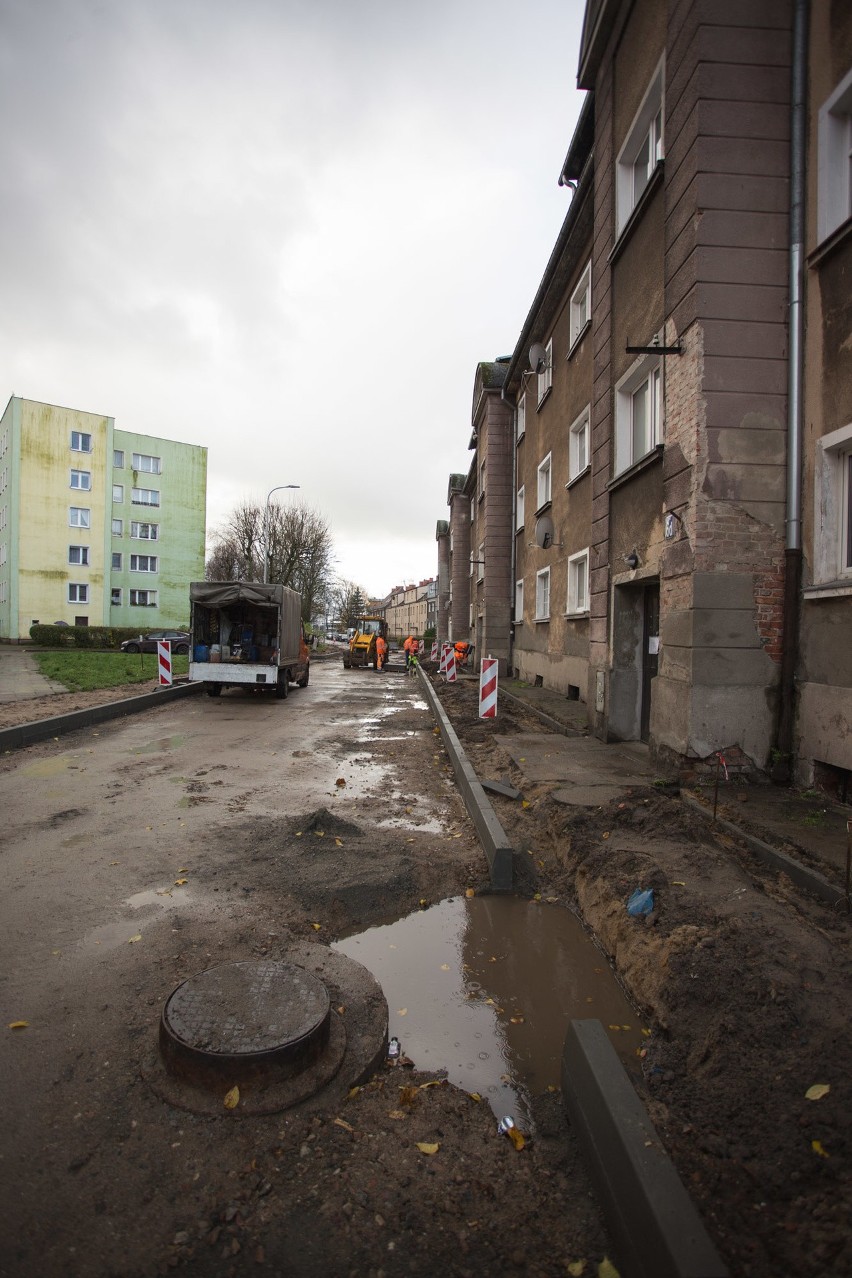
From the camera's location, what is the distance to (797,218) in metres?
6.48

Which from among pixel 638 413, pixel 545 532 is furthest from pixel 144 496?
pixel 638 413

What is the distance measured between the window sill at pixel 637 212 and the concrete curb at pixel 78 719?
35.1 ft

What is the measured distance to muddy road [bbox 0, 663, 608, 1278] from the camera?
197 cm

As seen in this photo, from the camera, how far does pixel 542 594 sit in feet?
56.0

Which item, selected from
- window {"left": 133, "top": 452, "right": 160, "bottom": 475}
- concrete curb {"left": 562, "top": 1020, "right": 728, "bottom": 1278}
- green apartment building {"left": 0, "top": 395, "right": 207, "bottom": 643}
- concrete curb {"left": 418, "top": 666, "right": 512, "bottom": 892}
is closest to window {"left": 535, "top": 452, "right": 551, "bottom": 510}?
concrete curb {"left": 418, "top": 666, "right": 512, "bottom": 892}

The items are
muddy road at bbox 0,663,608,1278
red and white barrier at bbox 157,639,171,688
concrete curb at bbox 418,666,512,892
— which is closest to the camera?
muddy road at bbox 0,663,608,1278

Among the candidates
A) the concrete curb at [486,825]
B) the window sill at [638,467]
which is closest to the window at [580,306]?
the window sill at [638,467]

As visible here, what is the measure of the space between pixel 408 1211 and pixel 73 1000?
6.32 feet

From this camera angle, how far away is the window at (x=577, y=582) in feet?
43.5

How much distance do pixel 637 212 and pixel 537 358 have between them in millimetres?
8665

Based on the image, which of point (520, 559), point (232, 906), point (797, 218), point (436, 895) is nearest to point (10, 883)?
point (232, 906)

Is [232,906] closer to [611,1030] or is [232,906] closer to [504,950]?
[504,950]

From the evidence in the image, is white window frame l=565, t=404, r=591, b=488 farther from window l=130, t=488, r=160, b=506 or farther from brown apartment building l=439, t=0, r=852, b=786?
window l=130, t=488, r=160, b=506

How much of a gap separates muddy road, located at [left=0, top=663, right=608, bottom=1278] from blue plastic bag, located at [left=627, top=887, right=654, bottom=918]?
122 cm
